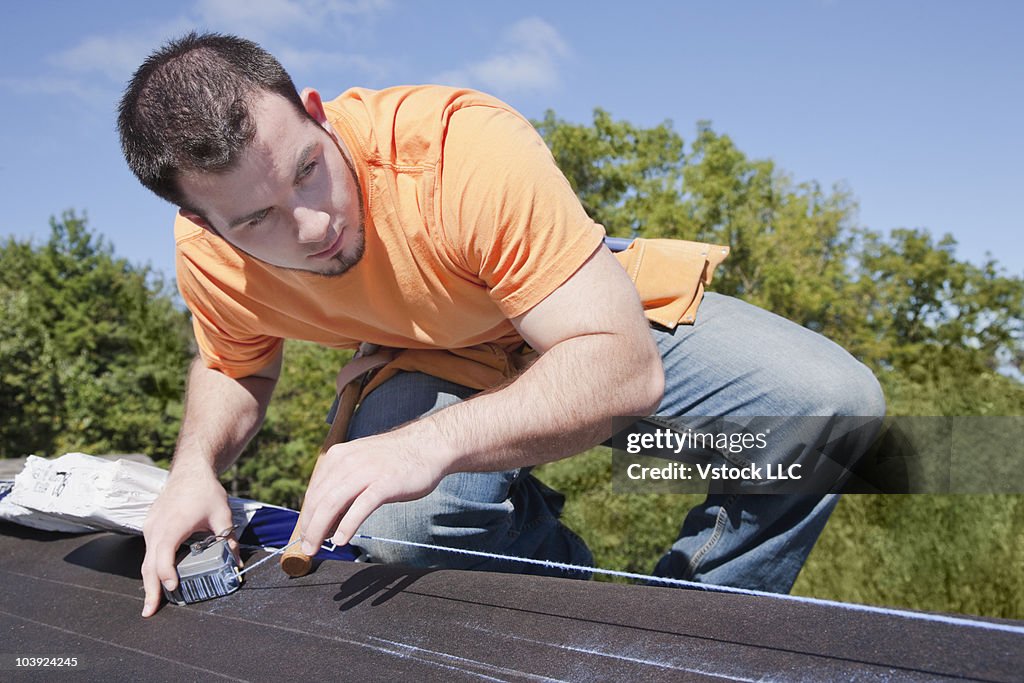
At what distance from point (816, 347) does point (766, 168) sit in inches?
504

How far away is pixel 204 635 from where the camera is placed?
146 centimetres

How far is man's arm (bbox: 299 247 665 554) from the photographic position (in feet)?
4.43

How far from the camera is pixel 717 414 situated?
2.05 m

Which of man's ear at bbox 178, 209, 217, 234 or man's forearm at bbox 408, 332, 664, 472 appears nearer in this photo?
man's forearm at bbox 408, 332, 664, 472

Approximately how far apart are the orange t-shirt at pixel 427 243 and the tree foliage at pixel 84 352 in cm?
1425

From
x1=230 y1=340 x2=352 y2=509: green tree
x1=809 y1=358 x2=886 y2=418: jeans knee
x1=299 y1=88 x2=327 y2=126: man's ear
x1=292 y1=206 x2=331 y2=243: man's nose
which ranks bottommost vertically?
x1=230 y1=340 x2=352 y2=509: green tree

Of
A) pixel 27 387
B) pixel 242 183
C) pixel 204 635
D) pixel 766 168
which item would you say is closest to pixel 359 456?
pixel 204 635

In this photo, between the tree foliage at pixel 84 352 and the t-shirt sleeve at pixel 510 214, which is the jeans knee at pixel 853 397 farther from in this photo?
the tree foliage at pixel 84 352

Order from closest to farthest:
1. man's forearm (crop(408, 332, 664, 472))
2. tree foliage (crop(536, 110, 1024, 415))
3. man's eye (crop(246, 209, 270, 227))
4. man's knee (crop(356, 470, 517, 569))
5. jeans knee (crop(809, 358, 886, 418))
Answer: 1. man's forearm (crop(408, 332, 664, 472))
2. man's eye (crop(246, 209, 270, 227))
3. man's knee (crop(356, 470, 517, 569))
4. jeans knee (crop(809, 358, 886, 418))
5. tree foliage (crop(536, 110, 1024, 415))

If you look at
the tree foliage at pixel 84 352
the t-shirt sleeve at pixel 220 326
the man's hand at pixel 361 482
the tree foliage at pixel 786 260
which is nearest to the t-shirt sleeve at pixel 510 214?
the man's hand at pixel 361 482

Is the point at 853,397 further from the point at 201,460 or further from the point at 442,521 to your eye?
the point at 201,460

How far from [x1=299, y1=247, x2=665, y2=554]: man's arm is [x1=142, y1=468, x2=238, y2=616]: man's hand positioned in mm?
349

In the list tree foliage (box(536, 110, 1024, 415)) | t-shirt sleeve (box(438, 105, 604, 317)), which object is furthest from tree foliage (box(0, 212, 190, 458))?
t-shirt sleeve (box(438, 105, 604, 317))

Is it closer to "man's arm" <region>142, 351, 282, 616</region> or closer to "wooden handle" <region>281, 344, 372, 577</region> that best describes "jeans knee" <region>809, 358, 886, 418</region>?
"wooden handle" <region>281, 344, 372, 577</region>
